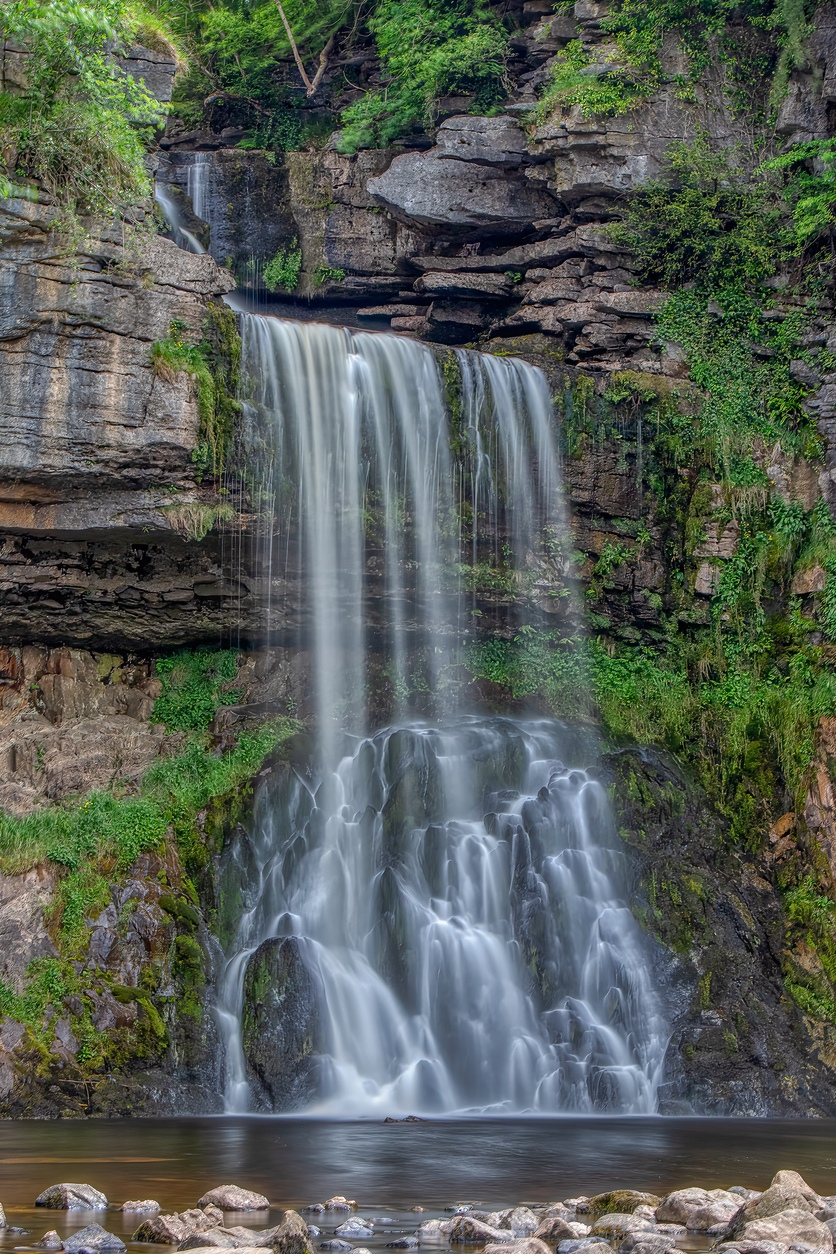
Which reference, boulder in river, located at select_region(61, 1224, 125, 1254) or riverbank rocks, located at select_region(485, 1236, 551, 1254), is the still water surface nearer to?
boulder in river, located at select_region(61, 1224, 125, 1254)

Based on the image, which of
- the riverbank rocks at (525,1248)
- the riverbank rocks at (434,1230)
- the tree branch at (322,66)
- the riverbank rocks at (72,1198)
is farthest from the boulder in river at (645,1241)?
the tree branch at (322,66)

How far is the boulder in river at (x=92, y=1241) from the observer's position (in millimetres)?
4853

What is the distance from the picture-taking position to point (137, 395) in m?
13.7

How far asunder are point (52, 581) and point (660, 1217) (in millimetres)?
11989

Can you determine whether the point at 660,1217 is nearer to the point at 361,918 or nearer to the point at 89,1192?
the point at 89,1192

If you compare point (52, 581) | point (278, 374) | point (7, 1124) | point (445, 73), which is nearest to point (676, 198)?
point (445, 73)

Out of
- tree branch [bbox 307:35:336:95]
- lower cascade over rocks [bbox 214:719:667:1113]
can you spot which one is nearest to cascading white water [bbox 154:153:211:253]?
tree branch [bbox 307:35:336:95]

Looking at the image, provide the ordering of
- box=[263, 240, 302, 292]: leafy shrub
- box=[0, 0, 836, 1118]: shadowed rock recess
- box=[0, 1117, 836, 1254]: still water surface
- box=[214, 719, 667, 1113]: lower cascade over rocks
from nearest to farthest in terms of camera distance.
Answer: box=[0, 1117, 836, 1254]: still water surface
box=[214, 719, 667, 1113]: lower cascade over rocks
box=[0, 0, 836, 1118]: shadowed rock recess
box=[263, 240, 302, 292]: leafy shrub

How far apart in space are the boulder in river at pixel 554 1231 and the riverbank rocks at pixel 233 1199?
1596 mm

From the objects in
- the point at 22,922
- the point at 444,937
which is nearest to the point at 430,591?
the point at 444,937

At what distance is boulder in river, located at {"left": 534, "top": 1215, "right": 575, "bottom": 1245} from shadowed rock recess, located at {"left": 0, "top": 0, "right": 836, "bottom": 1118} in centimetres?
589

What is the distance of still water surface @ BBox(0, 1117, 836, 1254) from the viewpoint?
630 cm

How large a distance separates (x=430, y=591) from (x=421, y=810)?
13.6 feet

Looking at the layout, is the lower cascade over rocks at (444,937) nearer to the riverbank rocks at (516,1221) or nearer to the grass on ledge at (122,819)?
the grass on ledge at (122,819)
